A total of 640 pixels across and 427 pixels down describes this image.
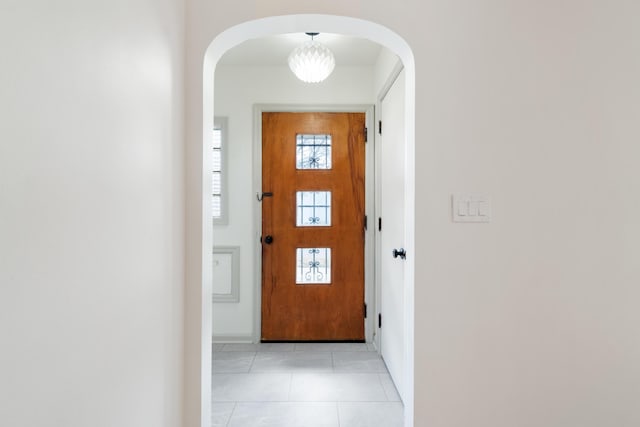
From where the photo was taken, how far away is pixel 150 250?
1.25 m

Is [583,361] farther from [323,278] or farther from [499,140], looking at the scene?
[323,278]

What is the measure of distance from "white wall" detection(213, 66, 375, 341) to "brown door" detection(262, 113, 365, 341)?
0.12 meters

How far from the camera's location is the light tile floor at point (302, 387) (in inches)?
83.4

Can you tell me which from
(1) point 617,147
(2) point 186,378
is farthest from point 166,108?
(1) point 617,147

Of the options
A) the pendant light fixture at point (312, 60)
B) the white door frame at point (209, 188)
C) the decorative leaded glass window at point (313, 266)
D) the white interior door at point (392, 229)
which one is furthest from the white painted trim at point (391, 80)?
the decorative leaded glass window at point (313, 266)

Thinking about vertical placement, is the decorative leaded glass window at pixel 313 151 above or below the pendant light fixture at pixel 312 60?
below

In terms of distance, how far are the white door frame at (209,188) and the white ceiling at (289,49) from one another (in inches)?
47.8

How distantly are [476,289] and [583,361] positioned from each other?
1.70ft

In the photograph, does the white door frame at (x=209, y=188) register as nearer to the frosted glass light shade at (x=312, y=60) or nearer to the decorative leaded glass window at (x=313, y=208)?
the frosted glass light shade at (x=312, y=60)

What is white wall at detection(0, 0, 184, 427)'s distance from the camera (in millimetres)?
706

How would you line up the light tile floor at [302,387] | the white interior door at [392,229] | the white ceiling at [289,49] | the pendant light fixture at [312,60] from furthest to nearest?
the white ceiling at [289,49] → the pendant light fixture at [312,60] → the white interior door at [392,229] → the light tile floor at [302,387]

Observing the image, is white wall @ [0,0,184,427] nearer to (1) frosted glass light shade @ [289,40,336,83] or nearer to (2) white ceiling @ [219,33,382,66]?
(1) frosted glass light shade @ [289,40,336,83]

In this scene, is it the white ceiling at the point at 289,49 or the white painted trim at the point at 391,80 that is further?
the white ceiling at the point at 289,49

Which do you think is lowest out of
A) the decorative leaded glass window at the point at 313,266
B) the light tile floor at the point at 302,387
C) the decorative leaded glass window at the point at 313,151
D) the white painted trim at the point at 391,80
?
the light tile floor at the point at 302,387
